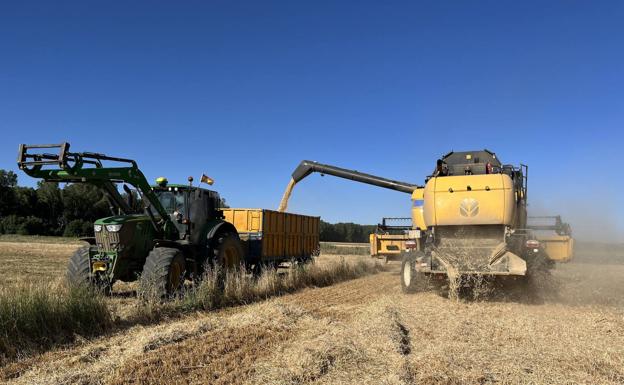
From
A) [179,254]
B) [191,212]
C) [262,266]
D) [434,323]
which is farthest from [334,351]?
[262,266]

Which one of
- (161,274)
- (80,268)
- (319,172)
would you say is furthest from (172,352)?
(319,172)

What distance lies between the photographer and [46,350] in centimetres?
581

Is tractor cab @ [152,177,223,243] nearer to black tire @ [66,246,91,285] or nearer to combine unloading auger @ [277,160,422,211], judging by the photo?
black tire @ [66,246,91,285]

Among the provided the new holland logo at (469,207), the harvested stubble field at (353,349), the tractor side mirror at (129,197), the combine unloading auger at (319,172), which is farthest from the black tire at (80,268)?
the combine unloading auger at (319,172)

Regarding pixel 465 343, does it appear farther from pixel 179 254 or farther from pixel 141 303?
pixel 179 254

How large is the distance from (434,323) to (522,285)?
4.13 metres

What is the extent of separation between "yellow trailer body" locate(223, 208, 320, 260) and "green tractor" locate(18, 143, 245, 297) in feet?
5.91

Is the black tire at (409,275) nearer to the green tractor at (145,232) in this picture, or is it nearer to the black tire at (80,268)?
the green tractor at (145,232)

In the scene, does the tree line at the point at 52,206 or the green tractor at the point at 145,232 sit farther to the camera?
the tree line at the point at 52,206

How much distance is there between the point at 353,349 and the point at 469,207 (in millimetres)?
6094

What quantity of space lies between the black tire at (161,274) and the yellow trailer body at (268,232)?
4.02 meters

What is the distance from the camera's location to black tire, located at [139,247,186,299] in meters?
8.47

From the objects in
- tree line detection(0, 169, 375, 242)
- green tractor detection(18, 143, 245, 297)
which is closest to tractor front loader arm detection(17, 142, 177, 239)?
green tractor detection(18, 143, 245, 297)

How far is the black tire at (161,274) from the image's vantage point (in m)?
8.47
